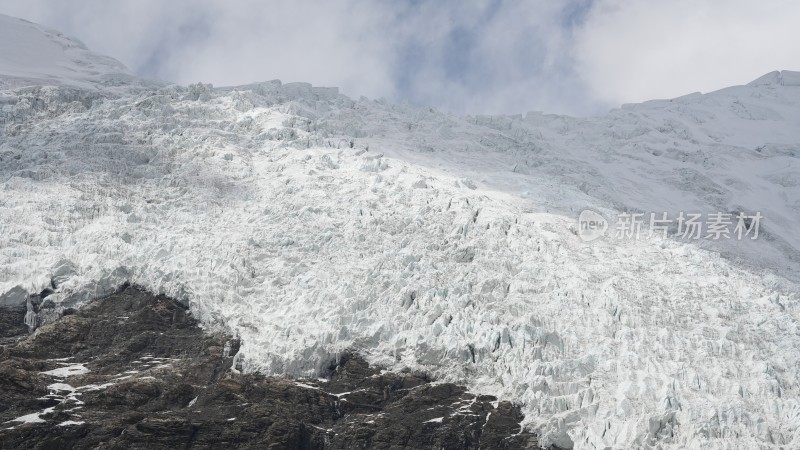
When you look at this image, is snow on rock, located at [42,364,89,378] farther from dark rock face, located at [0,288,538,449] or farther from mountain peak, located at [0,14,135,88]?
mountain peak, located at [0,14,135,88]

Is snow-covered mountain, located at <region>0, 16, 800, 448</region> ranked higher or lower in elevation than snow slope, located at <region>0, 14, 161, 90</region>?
lower

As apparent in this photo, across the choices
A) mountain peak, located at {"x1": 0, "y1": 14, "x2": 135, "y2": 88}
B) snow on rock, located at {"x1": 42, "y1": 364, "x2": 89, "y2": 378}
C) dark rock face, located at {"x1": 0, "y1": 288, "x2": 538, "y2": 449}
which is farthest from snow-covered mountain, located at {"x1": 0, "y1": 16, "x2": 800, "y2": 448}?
mountain peak, located at {"x1": 0, "y1": 14, "x2": 135, "y2": 88}

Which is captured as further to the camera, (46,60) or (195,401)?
(46,60)

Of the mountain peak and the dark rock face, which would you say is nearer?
the dark rock face

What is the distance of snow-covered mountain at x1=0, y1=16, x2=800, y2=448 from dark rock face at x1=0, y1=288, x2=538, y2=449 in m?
1.40

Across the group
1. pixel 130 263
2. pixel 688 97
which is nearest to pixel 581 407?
pixel 130 263

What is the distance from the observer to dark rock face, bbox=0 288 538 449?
37750 mm

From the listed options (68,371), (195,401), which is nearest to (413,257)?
(195,401)

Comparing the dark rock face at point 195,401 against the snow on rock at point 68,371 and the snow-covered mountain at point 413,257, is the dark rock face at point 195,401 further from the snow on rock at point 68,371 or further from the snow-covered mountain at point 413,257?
the snow-covered mountain at point 413,257

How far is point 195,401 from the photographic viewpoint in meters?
40.3

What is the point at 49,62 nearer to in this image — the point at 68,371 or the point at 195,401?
the point at 68,371

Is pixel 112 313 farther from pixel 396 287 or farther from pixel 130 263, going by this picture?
pixel 396 287

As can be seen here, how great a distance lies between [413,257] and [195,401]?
16.0 meters

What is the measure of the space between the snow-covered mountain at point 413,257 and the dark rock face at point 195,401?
55.3 inches
